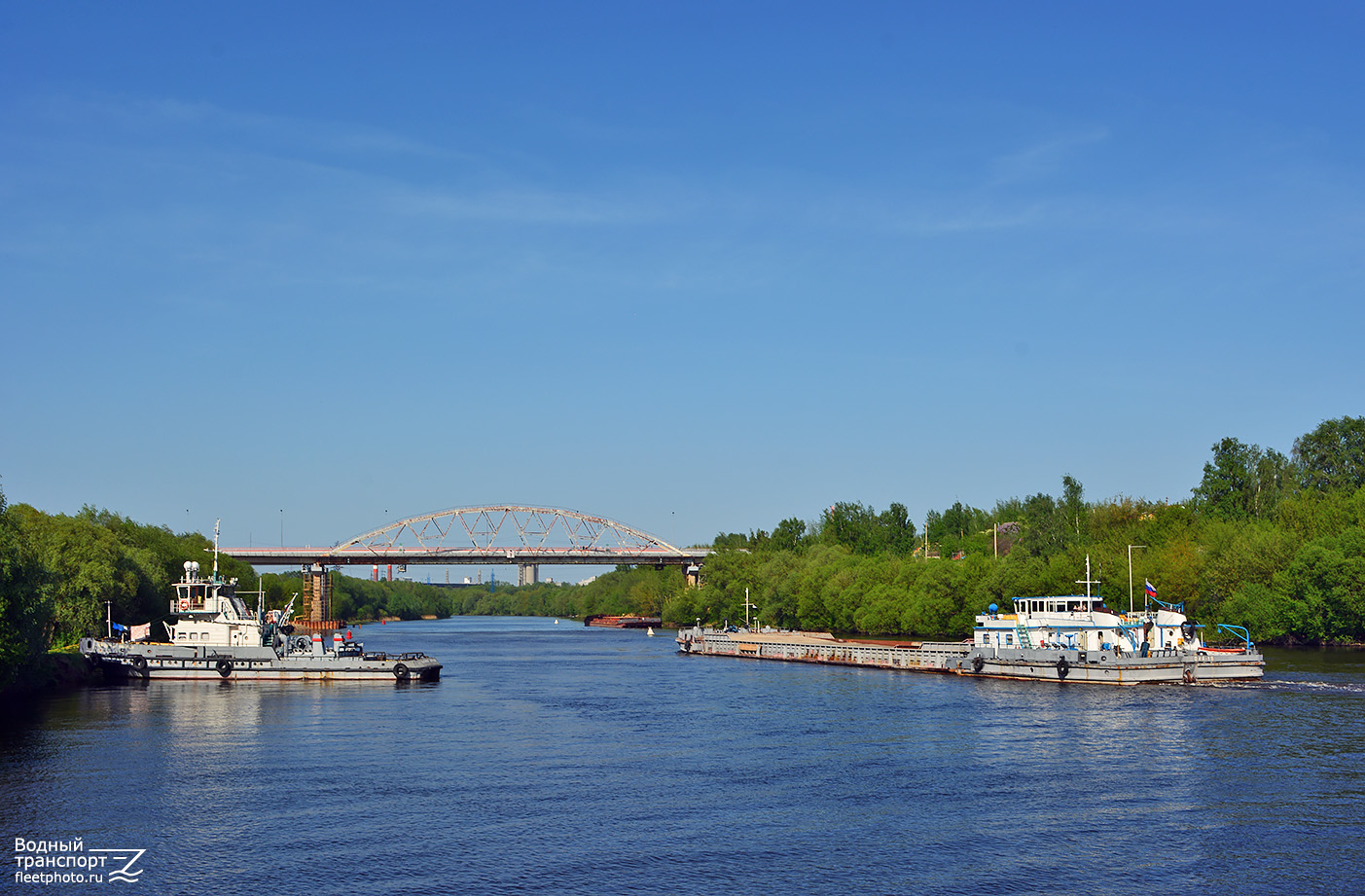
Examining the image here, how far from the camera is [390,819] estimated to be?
117 feet

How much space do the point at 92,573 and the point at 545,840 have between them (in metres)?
69.3

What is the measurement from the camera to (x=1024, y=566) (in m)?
124

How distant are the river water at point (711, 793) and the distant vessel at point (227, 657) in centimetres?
1341

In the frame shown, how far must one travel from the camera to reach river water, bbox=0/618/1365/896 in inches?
1167

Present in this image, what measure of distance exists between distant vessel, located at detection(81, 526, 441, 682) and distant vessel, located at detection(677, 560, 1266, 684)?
41.2 metres

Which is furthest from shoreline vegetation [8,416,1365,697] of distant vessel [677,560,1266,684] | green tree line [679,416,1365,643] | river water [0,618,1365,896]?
distant vessel [677,560,1266,684]

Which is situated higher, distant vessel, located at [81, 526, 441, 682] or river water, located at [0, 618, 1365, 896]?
distant vessel, located at [81, 526, 441, 682]

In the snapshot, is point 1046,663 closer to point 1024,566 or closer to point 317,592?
point 1024,566

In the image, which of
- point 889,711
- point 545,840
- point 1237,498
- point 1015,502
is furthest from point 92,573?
point 1015,502

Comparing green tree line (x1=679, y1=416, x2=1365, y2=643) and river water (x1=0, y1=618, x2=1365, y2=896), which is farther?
green tree line (x1=679, y1=416, x2=1365, y2=643)

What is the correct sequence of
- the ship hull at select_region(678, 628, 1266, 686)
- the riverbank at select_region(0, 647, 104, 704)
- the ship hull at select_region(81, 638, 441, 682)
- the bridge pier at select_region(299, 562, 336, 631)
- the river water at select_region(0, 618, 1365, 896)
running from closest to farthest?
the river water at select_region(0, 618, 1365, 896) → the riverbank at select_region(0, 647, 104, 704) → the ship hull at select_region(678, 628, 1266, 686) → the ship hull at select_region(81, 638, 441, 682) → the bridge pier at select_region(299, 562, 336, 631)

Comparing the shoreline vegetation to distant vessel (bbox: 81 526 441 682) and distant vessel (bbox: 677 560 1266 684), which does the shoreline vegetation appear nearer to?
distant vessel (bbox: 81 526 441 682)

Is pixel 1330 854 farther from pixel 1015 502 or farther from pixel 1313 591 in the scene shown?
pixel 1015 502

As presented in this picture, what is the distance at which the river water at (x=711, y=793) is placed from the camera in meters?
29.6
